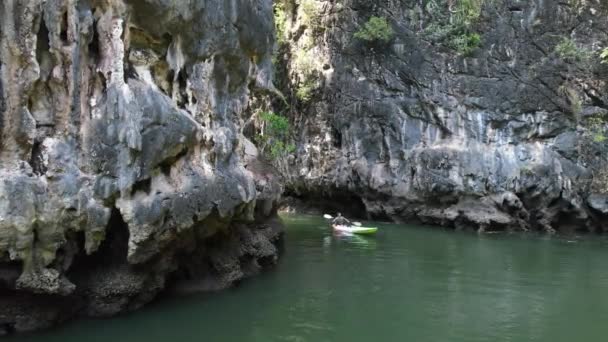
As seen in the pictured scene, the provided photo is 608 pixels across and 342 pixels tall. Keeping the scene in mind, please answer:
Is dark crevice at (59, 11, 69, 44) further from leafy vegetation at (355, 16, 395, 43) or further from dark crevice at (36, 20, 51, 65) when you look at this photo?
leafy vegetation at (355, 16, 395, 43)

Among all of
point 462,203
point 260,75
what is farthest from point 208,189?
point 462,203

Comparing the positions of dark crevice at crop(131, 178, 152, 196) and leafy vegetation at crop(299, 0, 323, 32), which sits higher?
leafy vegetation at crop(299, 0, 323, 32)

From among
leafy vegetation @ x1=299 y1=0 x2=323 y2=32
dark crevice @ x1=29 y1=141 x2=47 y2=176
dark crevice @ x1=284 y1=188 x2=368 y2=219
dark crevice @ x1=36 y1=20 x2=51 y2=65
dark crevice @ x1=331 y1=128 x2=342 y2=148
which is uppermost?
leafy vegetation @ x1=299 y1=0 x2=323 y2=32

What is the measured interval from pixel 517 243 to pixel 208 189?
44.9 ft

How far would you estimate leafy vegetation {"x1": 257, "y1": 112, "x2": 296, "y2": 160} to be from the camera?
74.8 ft

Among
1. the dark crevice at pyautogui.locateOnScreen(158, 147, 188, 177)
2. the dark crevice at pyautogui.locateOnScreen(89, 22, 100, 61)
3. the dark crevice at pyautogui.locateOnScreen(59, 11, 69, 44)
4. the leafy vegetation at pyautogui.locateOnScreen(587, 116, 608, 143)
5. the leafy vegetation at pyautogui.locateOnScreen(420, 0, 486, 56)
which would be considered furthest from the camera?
the leafy vegetation at pyautogui.locateOnScreen(420, 0, 486, 56)

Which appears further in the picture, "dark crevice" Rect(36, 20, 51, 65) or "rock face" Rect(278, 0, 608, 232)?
"rock face" Rect(278, 0, 608, 232)

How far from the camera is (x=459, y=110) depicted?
2353 cm

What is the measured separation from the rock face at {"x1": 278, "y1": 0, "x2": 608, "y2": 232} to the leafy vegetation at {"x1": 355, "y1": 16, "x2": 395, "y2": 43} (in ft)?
1.50

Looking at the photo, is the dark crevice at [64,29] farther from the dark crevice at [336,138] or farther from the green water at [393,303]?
the dark crevice at [336,138]

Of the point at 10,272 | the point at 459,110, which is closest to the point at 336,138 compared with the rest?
the point at 459,110

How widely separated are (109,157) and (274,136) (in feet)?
57.9

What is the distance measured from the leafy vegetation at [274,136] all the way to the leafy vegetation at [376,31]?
217 inches

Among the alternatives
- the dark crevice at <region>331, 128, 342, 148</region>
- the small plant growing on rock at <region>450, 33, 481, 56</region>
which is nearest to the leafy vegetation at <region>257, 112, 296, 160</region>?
the dark crevice at <region>331, 128, 342, 148</region>
